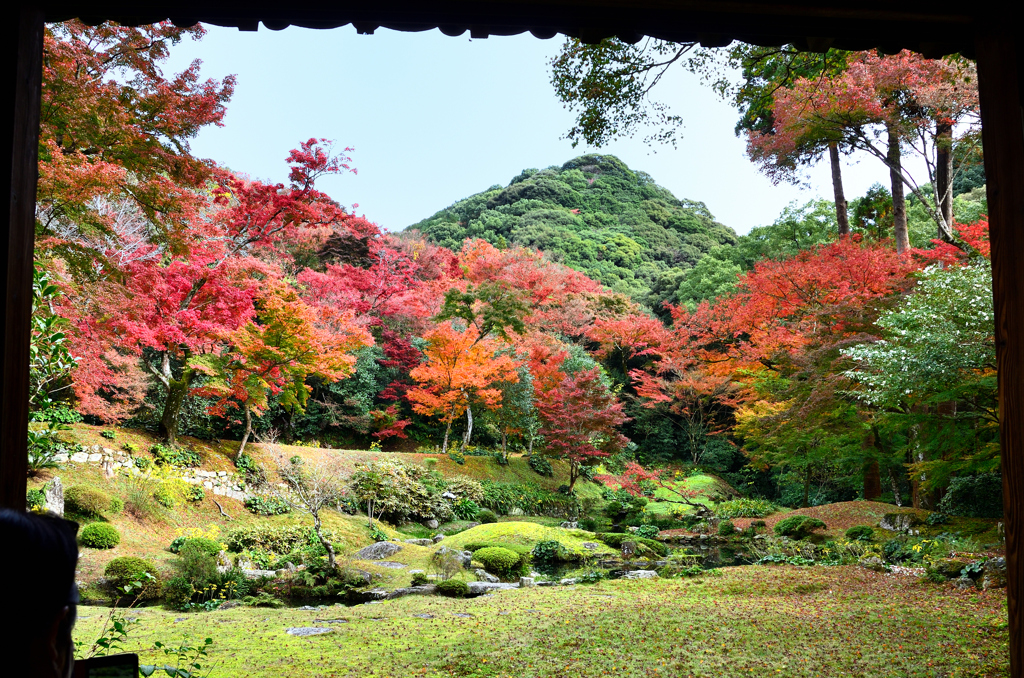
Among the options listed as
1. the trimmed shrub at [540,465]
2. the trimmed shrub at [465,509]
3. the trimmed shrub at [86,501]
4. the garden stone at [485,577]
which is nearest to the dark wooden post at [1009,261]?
the garden stone at [485,577]

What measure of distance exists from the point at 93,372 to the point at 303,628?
4.86 m

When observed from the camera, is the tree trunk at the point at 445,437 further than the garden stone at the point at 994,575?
Yes

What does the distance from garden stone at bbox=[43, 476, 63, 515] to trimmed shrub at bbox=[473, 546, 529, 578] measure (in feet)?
17.3

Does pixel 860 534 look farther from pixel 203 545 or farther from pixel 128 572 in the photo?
pixel 128 572

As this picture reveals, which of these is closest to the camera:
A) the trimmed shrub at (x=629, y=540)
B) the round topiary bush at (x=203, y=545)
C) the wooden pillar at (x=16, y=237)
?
the wooden pillar at (x=16, y=237)

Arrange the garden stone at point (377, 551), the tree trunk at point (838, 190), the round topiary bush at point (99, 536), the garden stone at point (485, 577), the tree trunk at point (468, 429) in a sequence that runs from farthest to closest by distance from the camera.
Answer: the tree trunk at point (468, 429)
the tree trunk at point (838, 190)
the garden stone at point (377, 551)
the garden stone at point (485, 577)
the round topiary bush at point (99, 536)

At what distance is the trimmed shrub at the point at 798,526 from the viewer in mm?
9977

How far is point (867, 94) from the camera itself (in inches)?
350

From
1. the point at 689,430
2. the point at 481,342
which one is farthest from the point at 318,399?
the point at 689,430

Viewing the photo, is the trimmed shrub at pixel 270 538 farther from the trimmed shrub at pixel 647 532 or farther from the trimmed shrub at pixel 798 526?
the trimmed shrub at pixel 798 526

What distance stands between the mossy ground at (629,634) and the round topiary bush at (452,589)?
1.65ft

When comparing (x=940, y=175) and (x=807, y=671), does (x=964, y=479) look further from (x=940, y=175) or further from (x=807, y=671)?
(x=807, y=671)

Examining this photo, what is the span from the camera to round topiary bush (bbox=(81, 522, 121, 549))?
7441 millimetres

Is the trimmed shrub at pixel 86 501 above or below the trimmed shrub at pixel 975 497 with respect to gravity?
above
